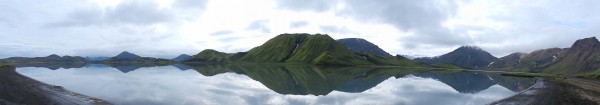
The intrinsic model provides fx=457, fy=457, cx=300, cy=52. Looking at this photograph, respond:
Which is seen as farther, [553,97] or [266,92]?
[266,92]

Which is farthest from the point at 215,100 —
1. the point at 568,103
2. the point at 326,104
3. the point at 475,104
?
the point at 568,103

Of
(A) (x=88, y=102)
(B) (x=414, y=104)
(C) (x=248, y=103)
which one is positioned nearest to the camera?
(A) (x=88, y=102)

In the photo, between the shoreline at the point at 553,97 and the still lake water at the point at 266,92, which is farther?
the shoreline at the point at 553,97

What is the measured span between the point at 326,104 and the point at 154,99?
20.8 m

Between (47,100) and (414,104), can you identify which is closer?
(47,100)

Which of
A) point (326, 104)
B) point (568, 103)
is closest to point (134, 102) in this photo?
point (326, 104)

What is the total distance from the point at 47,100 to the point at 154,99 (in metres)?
12.4

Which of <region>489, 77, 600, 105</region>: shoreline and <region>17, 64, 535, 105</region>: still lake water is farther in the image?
<region>489, 77, 600, 105</region>: shoreline

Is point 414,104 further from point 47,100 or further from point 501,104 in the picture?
point 47,100

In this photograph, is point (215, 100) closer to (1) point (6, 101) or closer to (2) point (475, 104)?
(1) point (6, 101)

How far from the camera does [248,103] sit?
2095 inches

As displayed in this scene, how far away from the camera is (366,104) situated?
56.0 metres

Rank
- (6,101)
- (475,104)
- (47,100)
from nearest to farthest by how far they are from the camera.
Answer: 1. (6,101)
2. (47,100)
3. (475,104)

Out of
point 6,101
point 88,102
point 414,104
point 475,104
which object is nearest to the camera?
point 6,101
